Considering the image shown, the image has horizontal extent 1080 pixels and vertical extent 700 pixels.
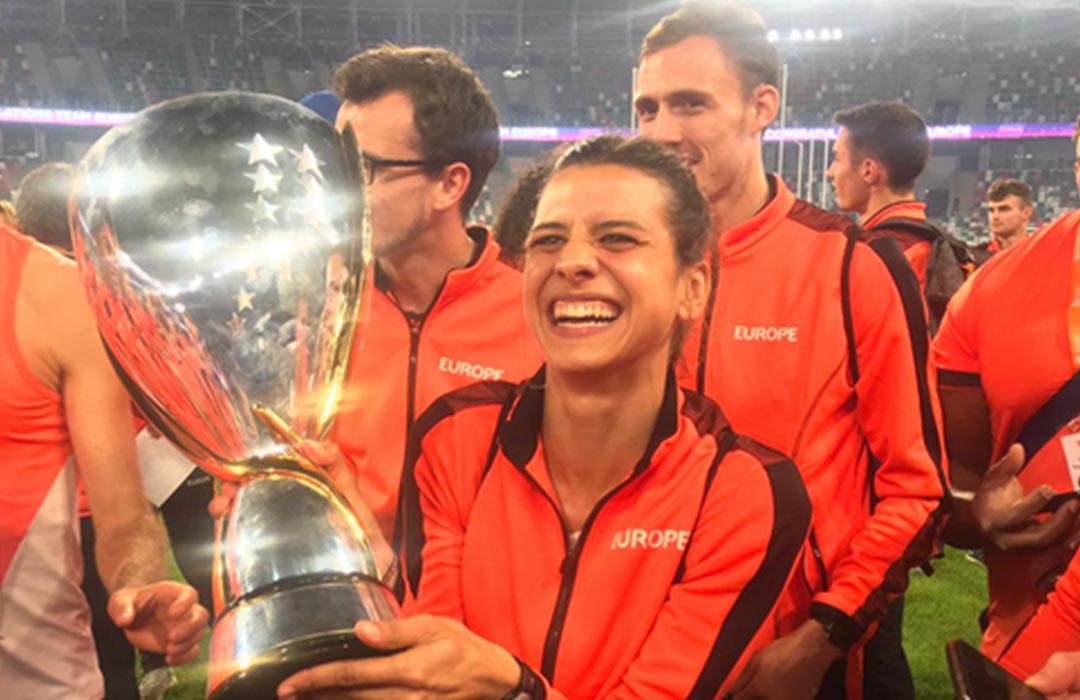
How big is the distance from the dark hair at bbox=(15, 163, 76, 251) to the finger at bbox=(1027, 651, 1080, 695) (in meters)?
1.22

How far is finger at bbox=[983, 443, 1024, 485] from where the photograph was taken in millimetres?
1085

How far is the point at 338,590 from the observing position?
0.46m

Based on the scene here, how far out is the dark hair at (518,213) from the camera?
1.19m

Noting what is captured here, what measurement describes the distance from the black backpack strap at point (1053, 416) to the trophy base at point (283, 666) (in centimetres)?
98

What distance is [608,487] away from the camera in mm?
915

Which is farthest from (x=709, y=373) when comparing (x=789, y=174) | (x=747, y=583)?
(x=789, y=174)

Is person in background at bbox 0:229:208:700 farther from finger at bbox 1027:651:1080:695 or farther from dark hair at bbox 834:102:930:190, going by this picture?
dark hair at bbox 834:102:930:190

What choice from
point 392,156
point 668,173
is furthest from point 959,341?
point 392,156

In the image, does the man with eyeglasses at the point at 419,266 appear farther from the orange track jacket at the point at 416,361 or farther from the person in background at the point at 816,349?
the person in background at the point at 816,349

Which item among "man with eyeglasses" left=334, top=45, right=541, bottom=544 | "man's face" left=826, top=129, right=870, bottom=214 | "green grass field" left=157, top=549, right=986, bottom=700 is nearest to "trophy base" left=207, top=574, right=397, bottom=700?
"man with eyeglasses" left=334, top=45, right=541, bottom=544

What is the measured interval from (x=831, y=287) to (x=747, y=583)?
19.5 inches

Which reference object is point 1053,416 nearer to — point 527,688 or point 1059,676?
point 1059,676

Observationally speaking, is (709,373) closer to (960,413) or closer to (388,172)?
(960,413)

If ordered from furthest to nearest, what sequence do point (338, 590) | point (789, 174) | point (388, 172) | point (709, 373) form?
1. point (789, 174)
2. point (709, 373)
3. point (388, 172)
4. point (338, 590)
